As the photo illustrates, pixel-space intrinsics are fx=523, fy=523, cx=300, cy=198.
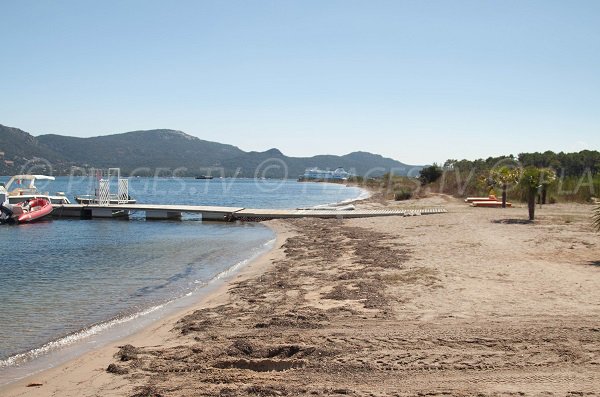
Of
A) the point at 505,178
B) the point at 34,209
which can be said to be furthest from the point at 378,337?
the point at 34,209

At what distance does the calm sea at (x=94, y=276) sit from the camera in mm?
9930

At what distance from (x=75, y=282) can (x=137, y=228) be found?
63.8 feet

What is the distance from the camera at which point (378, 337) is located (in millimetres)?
7289

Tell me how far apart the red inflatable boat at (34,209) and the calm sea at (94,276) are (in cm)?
469

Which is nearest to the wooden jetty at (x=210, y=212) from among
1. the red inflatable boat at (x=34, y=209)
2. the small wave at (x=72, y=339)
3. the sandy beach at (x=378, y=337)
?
the red inflatable boat at (x=34, y=209)

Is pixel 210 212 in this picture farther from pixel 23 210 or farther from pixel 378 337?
pixel 378 337

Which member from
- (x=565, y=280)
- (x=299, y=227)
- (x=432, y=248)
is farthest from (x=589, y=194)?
(x=565, y=280)

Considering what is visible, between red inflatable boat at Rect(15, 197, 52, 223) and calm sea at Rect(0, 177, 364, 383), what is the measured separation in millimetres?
4694

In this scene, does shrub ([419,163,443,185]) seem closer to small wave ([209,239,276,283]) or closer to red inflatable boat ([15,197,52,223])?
small wave ([209,239,276,283])

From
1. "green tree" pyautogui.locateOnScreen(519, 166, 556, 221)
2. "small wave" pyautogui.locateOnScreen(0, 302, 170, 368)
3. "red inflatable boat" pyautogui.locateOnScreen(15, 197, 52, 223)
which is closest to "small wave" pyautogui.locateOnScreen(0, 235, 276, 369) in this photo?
"small wave" pyautogui.locateOnScreen(0, 302, 170, 368)

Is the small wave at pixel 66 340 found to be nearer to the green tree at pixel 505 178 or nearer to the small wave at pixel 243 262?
the small wave at pixel 243 262

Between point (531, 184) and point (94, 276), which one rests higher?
point (531, 184)

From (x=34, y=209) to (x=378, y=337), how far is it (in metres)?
37.6

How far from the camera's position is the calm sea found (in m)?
9.93
